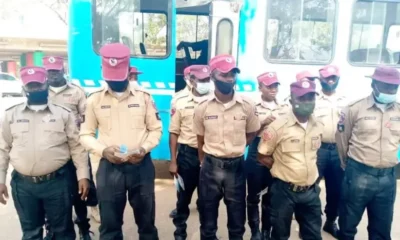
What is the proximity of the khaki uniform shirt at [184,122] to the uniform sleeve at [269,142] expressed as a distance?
84 centimetres

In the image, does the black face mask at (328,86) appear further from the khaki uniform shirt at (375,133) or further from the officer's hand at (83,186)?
the officer's hand at (83,186)

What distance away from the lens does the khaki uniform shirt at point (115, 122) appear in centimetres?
283

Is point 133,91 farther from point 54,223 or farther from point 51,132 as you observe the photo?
point 54,223

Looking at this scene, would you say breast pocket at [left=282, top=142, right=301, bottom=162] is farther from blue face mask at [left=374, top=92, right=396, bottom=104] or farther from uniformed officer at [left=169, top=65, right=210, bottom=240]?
uniformed officer at [left=169, top=65, right=210, bottom=240]

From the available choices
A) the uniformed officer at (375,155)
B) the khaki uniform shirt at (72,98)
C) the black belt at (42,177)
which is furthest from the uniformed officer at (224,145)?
the khaki uniform shirt at (72,98)

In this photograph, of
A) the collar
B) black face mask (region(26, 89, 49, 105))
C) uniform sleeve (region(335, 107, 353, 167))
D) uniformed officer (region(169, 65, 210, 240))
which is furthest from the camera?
uniformed officer (region(169, 65, 210, 240))

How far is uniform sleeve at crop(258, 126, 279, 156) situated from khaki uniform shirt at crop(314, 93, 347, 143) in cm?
91

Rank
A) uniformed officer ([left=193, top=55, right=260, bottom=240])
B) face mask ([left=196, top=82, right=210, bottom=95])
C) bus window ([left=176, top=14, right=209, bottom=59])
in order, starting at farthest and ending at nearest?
1. bus window ([left=176, top=14, right=209, bottom=59])
2. face mask ([left=196, top=82, right=210, bottom=95])
3. uniformed officer ([left=193, top=55, right=260, bottom=240])

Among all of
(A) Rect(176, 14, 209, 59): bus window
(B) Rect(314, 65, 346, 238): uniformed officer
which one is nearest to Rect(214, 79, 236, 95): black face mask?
(B) Rect(314, 65, 346, 238): uniformed officer

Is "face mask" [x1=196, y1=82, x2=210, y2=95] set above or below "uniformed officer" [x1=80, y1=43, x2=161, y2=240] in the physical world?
above

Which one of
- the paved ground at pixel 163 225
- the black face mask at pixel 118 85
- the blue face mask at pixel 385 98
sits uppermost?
the black face mask at pixel 118 85

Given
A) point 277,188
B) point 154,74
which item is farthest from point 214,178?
point 154,74

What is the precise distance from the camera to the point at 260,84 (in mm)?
3713

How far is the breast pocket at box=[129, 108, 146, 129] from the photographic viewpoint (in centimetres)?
286
